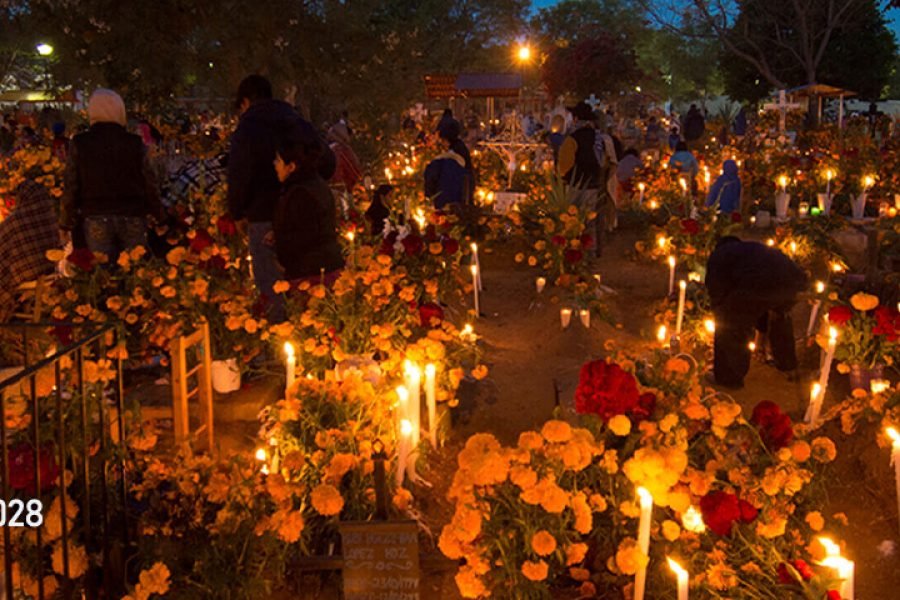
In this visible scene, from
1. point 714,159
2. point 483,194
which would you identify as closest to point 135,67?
point 483,194

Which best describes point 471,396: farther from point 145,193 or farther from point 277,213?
point 145,193

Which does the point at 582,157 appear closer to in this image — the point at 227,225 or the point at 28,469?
the point at 227,225

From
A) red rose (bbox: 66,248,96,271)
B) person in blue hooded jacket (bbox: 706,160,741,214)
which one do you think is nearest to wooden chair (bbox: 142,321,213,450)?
red rose (bbox: 66,248,96,271)

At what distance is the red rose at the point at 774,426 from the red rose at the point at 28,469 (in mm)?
2368

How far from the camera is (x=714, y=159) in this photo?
17.8 metres

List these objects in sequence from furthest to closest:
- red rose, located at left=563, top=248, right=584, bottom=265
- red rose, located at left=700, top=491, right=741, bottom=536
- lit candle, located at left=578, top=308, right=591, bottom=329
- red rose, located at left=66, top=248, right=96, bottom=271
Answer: red rose, located at left=563, top=248, right=584, bottom=265 < lit candle, located at left=578, top=308, right=591, bottom=329 < red rose, located at left=66, top=248, right=96, bottom=271 < red rose, located at left=700, top=491, right=741, bottom=536

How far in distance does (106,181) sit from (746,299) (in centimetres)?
403

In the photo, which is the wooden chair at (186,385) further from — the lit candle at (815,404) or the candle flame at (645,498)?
the lit candle at (815,404)

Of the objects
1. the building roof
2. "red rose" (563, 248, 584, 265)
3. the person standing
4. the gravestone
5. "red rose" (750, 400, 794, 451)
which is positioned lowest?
the gravestone

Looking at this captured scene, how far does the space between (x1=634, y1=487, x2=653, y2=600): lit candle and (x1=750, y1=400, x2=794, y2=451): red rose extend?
2.09 feet

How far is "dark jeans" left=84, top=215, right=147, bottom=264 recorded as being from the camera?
5.95 m

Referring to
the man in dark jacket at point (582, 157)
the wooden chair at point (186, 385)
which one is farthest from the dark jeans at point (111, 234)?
the man in dark jacket at point (582, 157)

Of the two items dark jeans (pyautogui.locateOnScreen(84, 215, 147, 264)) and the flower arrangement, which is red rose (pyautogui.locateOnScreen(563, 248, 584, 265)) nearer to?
the flower arrangement

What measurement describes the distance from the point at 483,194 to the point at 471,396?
8431 mm
